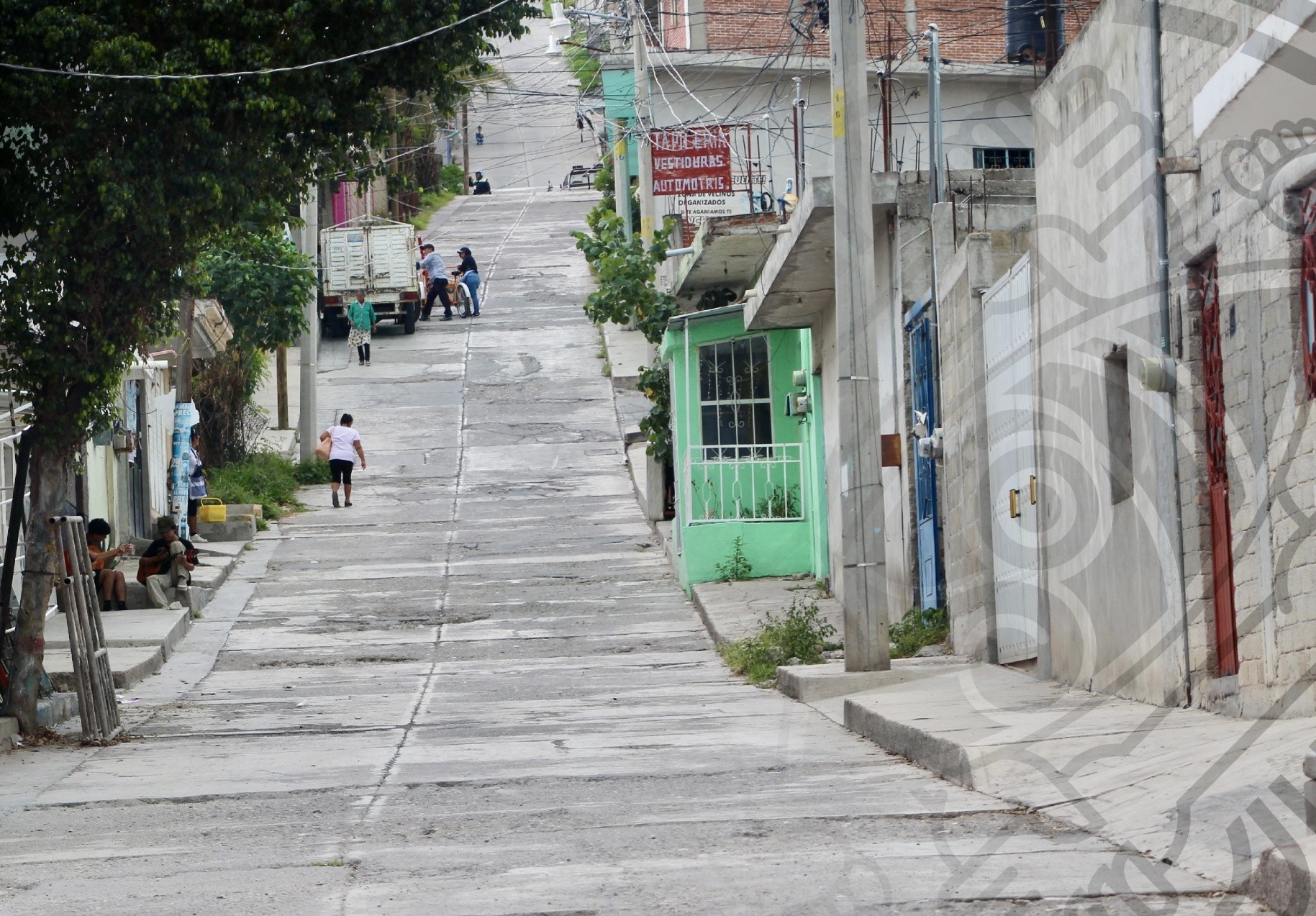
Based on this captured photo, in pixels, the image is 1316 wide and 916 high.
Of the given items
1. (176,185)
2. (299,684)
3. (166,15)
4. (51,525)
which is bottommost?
(299,684)

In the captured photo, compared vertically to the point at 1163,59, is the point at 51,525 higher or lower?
lower

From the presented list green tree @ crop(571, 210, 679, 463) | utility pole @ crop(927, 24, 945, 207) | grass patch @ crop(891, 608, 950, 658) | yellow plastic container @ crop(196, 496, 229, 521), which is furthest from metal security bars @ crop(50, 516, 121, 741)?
green tree @ crop(571, 210, 679, 463)

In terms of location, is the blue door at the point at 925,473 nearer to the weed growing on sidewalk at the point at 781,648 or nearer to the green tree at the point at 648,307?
the weed growing on sidewalk at the point at 781,648

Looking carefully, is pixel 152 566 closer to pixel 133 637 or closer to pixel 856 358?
pixel 133 637

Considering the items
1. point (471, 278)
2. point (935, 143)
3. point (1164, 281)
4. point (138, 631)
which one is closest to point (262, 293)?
point (138, 631)

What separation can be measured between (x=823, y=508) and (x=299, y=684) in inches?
280

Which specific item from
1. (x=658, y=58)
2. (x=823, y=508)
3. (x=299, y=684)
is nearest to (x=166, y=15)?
(x=299, y=684)

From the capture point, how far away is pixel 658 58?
3083 cm

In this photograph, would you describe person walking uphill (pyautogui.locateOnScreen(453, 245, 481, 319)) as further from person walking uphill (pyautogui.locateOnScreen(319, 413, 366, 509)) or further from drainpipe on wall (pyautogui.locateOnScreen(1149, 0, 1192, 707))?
drainpipe on wall (pyautogui.locateOnScreen(1149, 0, 1192, 707))

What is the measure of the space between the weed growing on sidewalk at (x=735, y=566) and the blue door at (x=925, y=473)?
4181 mm

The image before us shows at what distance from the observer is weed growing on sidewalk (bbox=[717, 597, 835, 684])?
584 inches

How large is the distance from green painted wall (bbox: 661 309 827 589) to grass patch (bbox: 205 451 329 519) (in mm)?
7590

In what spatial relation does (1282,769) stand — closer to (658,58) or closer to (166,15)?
(166,15)

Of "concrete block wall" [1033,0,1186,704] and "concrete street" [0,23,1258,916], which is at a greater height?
"concrete block wall" [1033,0,1186,704]
